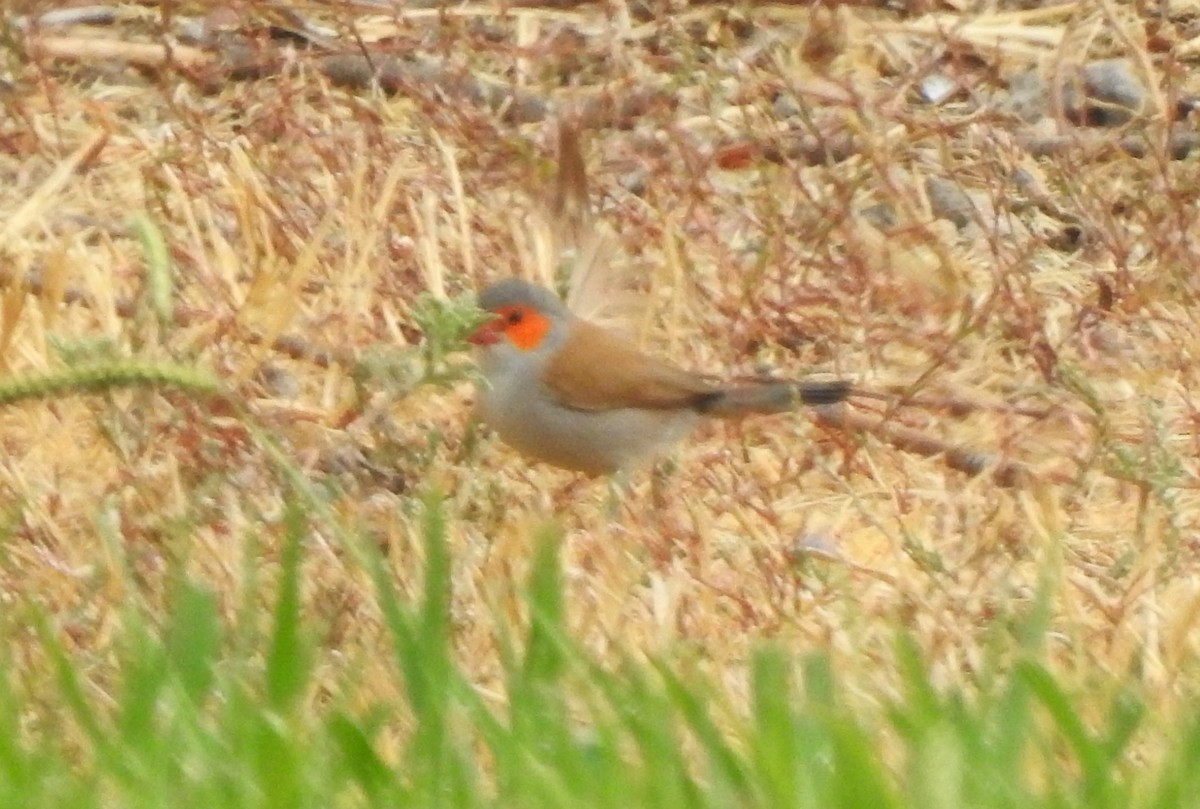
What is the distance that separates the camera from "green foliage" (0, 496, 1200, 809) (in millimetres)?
2633

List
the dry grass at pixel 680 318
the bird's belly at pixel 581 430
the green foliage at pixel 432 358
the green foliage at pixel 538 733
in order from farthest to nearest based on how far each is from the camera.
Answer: the bird's belly at pixel 581 430, the dry grass at pixel 680 318, the green foliage at pixel 432 358, the green foliage at pixel 538 733

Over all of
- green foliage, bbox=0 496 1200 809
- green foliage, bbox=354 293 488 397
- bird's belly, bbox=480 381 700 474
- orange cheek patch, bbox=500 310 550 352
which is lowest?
bird's belly, bbox=480 381 700 474

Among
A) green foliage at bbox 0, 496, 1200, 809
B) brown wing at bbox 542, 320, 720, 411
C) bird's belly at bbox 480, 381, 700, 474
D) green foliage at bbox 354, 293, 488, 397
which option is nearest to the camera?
green foliage at bbox 0, 496, 1200, 809

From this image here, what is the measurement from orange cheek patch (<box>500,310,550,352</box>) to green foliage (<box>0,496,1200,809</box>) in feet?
5.36

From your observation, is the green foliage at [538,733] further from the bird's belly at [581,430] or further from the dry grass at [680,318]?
the bird's belly at [581,430]

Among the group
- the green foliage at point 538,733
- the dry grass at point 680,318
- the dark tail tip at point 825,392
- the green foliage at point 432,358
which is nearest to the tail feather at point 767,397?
the dark tail tip at point 825,392

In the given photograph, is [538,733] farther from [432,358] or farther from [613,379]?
[613,379]

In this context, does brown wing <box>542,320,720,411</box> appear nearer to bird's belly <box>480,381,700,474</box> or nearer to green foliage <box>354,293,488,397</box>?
bird's belly <box>480,381,700,474</box>

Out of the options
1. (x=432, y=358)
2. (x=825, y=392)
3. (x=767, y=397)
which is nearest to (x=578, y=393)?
(x=767, y=397)

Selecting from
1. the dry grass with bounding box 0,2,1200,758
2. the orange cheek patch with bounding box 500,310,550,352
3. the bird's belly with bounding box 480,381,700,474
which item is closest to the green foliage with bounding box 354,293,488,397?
the dry grass with bounding box 0,2,1200,758

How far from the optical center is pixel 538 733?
279 cm

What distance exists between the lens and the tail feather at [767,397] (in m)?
4.43

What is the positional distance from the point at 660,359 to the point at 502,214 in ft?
2.04

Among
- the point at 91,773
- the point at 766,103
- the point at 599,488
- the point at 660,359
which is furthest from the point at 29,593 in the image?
the point at 766,103
